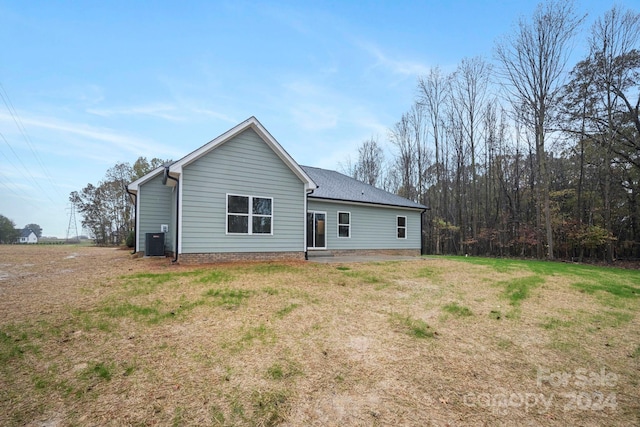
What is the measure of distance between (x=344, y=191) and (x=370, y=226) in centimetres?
237

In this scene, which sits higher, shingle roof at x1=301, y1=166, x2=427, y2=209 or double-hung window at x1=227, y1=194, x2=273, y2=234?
shingle roof at x1=301, y1=166, x2=427, y2=209

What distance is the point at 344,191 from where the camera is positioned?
1582 cm

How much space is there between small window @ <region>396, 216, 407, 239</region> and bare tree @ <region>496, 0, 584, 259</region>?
788cm

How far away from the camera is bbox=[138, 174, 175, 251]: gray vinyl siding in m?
14.0

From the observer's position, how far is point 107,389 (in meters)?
2.73

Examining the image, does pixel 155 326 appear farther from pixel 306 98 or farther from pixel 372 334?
pixel 306 98

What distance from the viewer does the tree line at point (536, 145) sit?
16328mm

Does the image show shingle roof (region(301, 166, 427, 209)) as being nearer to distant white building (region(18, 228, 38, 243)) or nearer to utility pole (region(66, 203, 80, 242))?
utility pole (region(66, 203, 80, 242))

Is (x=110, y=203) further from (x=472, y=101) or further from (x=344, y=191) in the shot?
(x=472, y=101)

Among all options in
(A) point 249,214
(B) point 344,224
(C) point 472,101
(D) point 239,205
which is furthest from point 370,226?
(C) point 472,101

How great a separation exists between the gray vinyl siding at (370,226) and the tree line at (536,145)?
7033mm

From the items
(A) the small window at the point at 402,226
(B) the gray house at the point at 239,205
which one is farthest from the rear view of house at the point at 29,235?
(A) the small window at the point at 402,226

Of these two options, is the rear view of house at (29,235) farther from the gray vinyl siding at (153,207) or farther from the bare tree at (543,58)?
the bare tree at (543,58)

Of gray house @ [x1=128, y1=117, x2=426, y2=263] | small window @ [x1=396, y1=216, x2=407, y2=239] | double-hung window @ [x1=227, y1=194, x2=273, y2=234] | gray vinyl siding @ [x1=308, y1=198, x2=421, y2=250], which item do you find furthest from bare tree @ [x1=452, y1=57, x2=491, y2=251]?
double-hung window @ [x1=227, y1=194, x2=273, y2=234]
